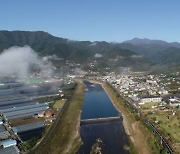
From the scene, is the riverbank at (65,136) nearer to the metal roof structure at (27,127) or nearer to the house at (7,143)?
the metal roof structure at (27,127)

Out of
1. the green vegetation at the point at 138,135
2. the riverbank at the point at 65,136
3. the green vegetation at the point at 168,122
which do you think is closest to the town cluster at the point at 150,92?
the green vegetation at the point at 168,122

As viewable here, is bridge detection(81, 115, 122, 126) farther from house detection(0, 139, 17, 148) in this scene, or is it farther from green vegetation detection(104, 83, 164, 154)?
house detection(0, 139, 17, 148)

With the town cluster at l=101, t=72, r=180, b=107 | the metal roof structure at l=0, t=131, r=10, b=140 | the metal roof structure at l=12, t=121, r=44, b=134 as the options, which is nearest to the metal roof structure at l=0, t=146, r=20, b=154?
the metal roof structure at l=0, t=131, r=10, b=140

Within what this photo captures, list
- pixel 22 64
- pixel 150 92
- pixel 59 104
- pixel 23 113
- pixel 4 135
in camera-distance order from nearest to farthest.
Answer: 1. pixel 4 135
2. pixel 23 113
3. pixel 59 104
4. pixel 150 92
5. pixel 22 64

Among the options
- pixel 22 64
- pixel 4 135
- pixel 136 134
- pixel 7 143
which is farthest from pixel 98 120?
pixel 22 64

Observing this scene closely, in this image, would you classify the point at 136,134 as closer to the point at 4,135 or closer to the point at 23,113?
the point at 4,135
